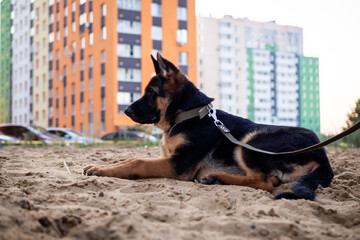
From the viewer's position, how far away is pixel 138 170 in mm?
3986

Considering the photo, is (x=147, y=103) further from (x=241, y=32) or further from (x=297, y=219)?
(x=241, y=32)

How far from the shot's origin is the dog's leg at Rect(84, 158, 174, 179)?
395 cm

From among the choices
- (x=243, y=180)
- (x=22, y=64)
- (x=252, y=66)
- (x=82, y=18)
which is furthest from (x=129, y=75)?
(x=252, y=66)

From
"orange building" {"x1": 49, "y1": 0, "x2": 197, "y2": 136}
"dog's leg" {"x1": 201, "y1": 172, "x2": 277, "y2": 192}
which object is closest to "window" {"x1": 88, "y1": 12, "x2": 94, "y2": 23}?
"orange building" {"x1": 49, "y1": 0, "x2": 197, "y2": 136}

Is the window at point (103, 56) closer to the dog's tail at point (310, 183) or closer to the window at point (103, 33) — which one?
the window at point (103, 33)

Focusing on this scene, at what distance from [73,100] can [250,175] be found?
4184 centimetres

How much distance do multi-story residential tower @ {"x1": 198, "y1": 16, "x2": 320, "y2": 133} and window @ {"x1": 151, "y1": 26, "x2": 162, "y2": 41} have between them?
29923 mm

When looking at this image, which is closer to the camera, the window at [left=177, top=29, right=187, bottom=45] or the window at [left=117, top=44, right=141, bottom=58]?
the window at [left=117, top=44, right=141, bottom=58]

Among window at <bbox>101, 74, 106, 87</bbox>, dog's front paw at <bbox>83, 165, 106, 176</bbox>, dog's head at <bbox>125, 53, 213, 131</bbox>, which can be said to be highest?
window at <bbox>101, 74, 106, 87</bbox>

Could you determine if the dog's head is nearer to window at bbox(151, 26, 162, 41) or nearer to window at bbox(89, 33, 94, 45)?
window at bbox(151, 26, 162, 41)

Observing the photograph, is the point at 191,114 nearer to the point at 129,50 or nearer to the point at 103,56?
the point at 129,50

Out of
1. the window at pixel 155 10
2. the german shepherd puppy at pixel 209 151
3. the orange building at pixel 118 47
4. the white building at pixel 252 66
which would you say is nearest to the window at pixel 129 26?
the orange building at pixel 118 47

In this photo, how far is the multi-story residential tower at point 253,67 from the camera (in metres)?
72.4

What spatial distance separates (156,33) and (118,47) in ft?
14.5
